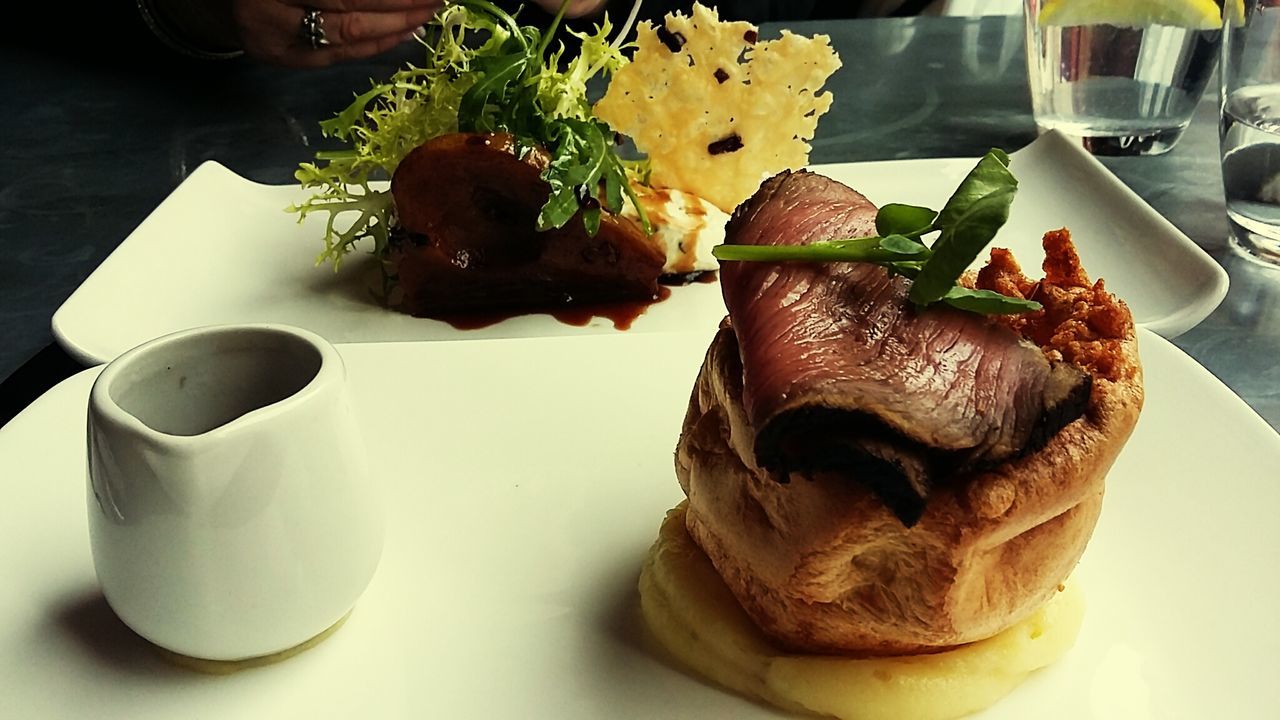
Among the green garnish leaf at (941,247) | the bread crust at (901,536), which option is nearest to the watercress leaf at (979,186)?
the green garnish leaf at (941,247)

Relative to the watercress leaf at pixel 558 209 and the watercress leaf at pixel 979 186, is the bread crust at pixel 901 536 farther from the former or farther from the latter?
the watercress leaf at pixel 558 209

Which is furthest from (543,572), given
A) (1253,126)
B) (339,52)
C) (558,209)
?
(339,52)

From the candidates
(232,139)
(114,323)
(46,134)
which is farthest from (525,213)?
(46,134)

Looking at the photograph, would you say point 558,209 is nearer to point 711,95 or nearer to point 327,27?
point 711,95

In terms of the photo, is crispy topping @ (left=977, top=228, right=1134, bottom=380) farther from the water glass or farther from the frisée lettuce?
the water glass

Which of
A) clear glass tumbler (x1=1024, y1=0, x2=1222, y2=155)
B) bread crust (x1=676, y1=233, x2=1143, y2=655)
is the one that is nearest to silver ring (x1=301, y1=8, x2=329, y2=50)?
clear glass tumbler (x1=1024, y1=0, x2=1222, y2=155)

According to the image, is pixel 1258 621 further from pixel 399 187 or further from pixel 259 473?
pixel 399 187
